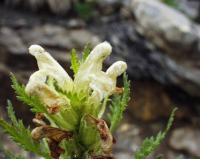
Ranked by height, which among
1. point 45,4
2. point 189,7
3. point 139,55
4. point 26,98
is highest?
point 26,98

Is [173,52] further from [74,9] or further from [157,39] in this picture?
[74,9]

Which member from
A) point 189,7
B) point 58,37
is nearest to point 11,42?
point 58,37

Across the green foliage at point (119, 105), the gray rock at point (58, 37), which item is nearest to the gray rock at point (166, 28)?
the gray rock at point (58, 37)

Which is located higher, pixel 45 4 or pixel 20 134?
pixel 20 134

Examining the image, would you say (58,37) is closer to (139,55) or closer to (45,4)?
(45,4)

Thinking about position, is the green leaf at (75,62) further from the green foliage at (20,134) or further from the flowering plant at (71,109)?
the green foliage at (20,134)

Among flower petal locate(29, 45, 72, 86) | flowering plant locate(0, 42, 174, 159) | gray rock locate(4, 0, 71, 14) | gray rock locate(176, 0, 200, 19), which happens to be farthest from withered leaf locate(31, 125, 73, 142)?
gray rock locate(176, 0, 200, 19)

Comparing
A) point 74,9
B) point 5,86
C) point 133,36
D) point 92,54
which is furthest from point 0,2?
point 92,54
